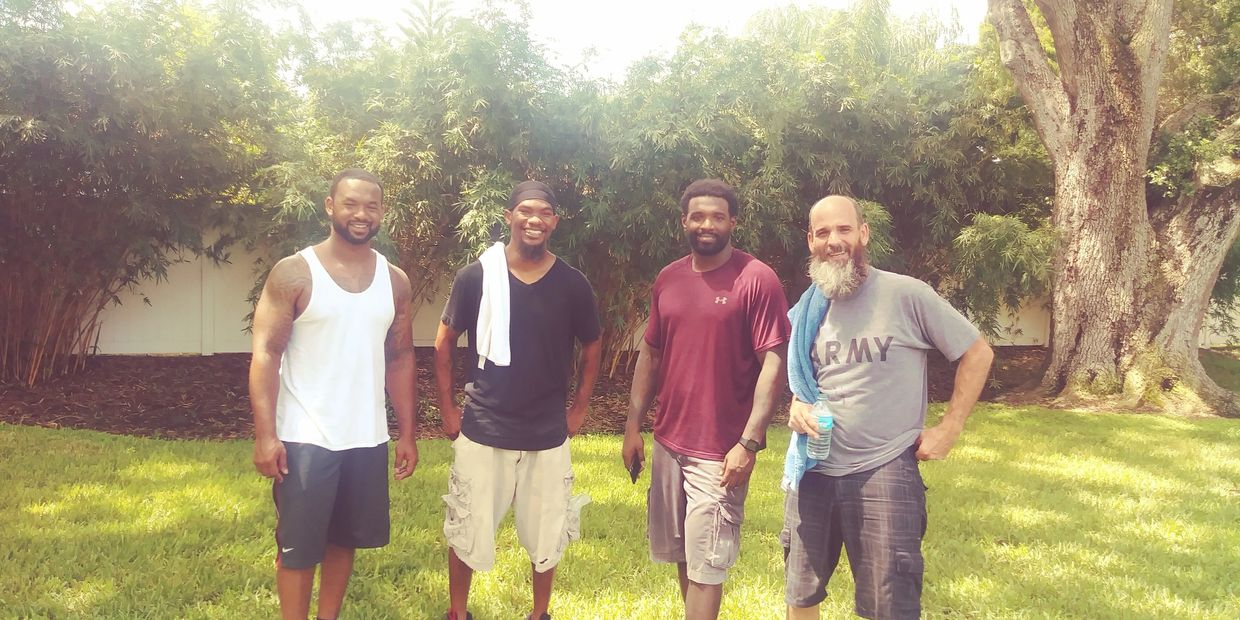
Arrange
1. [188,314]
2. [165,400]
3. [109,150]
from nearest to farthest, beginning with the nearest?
[109,150] → [165,400] → [188,314]

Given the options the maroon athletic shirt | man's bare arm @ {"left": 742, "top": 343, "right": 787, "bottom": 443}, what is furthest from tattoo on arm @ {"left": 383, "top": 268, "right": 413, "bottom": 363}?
man's bare arm @ {"left": 742, "top": 343, "right": 787, "bottom": 443}

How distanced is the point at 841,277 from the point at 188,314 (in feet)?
25.9

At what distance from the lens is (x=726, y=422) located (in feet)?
8.33

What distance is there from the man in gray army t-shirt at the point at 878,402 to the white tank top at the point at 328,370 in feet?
4.59

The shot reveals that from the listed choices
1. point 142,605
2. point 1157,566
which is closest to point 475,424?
point 142,605

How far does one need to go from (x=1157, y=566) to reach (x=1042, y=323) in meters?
10.7

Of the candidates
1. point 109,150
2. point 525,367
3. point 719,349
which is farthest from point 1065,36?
point 109,150

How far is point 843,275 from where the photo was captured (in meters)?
2.26

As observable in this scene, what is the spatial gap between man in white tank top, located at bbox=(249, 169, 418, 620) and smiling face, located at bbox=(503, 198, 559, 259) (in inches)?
18.5

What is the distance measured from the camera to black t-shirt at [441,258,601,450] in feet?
8.87

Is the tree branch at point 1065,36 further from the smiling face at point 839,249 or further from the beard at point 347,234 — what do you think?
the beard at point 347,234

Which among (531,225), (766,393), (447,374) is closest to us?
(766,393)

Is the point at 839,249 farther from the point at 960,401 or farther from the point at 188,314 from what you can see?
the point at 188,314

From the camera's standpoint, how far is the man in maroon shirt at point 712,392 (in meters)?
2.50
